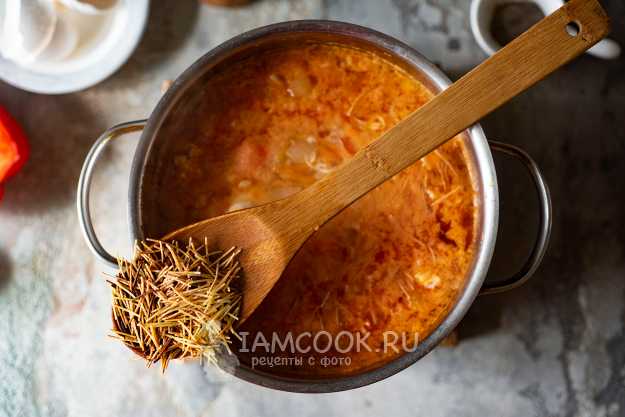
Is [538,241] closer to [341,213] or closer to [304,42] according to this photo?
[341,213]

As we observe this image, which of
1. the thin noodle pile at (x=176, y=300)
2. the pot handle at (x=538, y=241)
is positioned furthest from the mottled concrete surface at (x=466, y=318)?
the thin noodle pile at (x=176, y=300)

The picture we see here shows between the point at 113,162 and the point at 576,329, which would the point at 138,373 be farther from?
the point at 576,329

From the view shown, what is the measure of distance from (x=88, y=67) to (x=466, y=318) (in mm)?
1014

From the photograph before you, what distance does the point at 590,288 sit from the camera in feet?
4.82

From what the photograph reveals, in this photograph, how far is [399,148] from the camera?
1.14 metres

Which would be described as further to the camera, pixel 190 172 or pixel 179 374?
pixel 179 374

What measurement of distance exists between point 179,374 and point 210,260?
0.44 metres

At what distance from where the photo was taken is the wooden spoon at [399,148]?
1107 mm

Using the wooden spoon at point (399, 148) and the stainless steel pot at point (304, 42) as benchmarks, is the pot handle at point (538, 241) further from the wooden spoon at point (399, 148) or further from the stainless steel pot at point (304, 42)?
the wooden spoon at point (399, 148)

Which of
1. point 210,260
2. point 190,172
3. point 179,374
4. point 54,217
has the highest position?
point 54,217

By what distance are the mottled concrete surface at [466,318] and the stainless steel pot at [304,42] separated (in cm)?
23

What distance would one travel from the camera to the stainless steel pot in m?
1.18

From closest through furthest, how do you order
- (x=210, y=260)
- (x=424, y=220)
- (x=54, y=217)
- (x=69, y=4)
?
(x=210, y=260), (x=424, y=220), (x=69, y=4), (x=54, y=217)

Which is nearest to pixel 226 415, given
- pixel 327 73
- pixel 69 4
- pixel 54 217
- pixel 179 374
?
pixel 179 374
